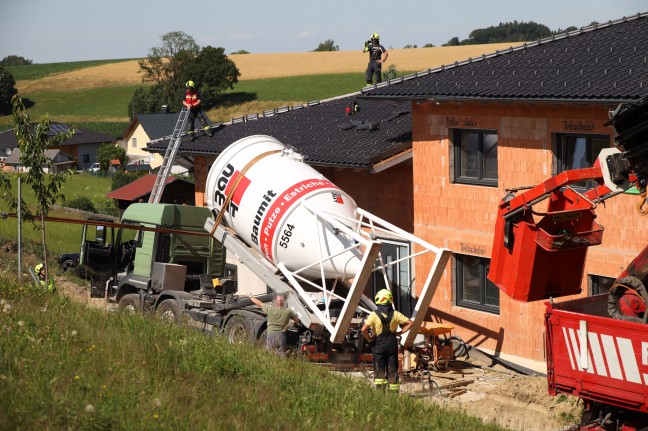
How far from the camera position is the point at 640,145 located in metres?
12.0

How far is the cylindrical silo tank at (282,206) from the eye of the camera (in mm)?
18688

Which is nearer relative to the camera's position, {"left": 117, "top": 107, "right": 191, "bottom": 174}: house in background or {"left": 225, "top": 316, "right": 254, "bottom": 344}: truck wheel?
{"left": 225, "top": 316, "right": 254, "bottom": 344}: truck wheel

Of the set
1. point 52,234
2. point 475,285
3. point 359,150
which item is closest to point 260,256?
point 359,150

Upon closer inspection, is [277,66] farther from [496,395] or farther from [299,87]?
[496,395]

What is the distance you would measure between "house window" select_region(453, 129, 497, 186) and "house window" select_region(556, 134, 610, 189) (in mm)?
1540

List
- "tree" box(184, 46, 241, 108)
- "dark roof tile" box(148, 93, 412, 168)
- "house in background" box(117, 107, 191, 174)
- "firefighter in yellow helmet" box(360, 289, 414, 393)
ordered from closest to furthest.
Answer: "firefighter in yellow helmet" box(360, 289, 414, 393)
"dark roof tile" box(148, 93, 412, 168)
"house in background" box(117, 107, 191, 174)
"tree" box(184, 46, 241, 108)

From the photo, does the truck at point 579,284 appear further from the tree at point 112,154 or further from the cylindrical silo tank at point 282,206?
the tree at point 112,154

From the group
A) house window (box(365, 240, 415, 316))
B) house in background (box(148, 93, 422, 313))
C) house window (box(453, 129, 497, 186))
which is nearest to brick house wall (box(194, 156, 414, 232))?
house in background (box(148, 93, 422, 313))

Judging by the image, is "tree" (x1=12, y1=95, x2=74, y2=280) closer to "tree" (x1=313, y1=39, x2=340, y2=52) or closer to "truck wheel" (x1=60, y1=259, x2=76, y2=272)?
"truck wheel" (x1=60, y1=259, x2=76, y2=272)

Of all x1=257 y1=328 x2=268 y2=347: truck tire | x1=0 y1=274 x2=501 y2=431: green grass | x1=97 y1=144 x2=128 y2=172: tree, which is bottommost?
x1=257 y1=328 x2=268 y2=347: truck tire

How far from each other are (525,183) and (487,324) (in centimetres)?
296

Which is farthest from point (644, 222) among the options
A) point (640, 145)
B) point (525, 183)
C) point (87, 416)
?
point (87, 416)

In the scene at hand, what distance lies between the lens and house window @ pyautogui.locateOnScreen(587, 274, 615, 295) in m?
18.1

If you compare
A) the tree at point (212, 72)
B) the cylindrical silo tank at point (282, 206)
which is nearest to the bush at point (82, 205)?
the cylindrical silo tank at point (282, 206)
